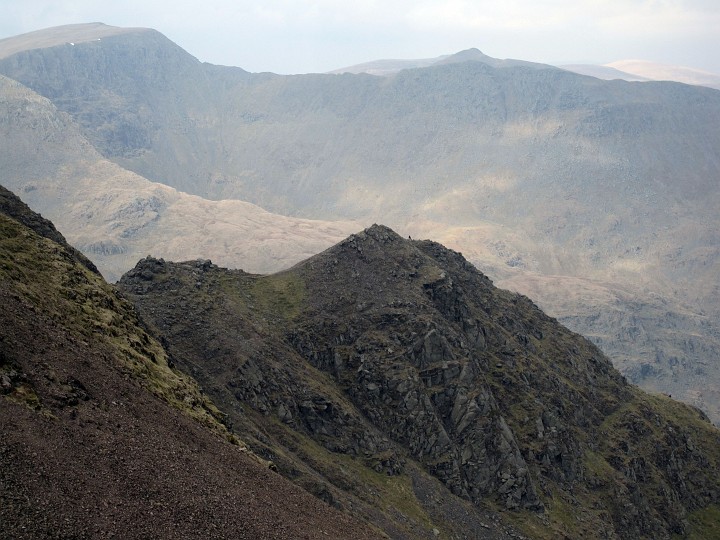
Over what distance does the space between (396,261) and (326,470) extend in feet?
199

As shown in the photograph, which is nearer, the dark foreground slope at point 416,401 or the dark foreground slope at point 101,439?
the dark foreground slope at point 101,439

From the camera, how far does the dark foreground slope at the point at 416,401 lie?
426 ft

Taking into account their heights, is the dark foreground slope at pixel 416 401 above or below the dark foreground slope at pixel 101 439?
below

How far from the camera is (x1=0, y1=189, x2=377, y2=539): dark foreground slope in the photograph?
53594 millimetres

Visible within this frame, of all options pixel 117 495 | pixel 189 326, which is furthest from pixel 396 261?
pixel 117 495

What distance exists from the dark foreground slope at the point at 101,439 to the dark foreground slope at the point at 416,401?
3025 centimetres

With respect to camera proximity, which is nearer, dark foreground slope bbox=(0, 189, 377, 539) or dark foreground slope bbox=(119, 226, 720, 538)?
dark foreground slope bbox=(0, 189, 377, 539)

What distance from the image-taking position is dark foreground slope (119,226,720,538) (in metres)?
130

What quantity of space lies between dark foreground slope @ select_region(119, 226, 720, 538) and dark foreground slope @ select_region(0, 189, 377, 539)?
3025 centimetres

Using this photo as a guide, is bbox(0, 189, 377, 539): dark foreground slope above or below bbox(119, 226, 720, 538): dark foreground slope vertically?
above

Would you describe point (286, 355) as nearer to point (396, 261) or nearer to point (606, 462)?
point (396, 261)

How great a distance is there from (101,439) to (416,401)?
89650 mm

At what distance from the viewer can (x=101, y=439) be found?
61.7 m

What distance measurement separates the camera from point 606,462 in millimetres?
166250
